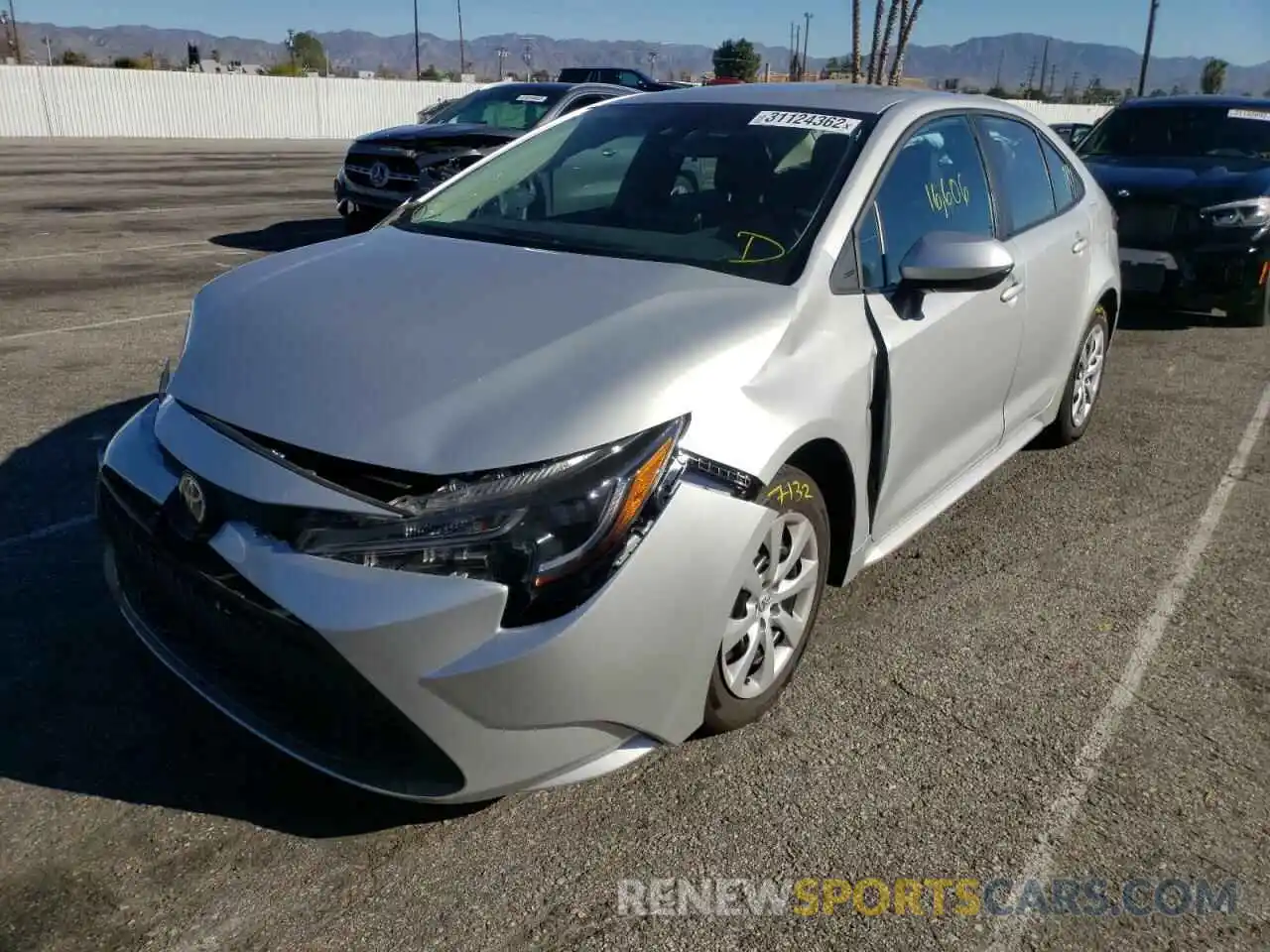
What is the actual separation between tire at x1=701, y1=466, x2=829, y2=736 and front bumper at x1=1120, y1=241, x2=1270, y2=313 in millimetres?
5953

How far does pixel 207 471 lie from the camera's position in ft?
8.08

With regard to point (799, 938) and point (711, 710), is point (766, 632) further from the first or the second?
point (799, 938)

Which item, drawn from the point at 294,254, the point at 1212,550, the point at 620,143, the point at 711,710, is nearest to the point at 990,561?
the point at 1212,550

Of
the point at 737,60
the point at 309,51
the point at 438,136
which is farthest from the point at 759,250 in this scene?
the point at 309,51

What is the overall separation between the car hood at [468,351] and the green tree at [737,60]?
200 feet

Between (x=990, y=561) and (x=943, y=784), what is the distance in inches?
60.4

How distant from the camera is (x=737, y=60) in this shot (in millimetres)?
69562

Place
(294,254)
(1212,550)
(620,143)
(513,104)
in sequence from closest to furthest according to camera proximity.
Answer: (294,254) < (620,143) < (1212,550) < (513,104)

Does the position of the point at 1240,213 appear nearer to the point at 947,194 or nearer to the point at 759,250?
the point at 947,194

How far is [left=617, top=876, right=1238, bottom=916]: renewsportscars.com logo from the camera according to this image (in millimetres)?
2424

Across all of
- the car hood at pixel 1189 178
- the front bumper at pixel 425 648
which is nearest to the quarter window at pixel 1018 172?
the front bumper at pixel 425 648

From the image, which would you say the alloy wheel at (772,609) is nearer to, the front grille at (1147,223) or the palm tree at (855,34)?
the front grille at (1147,223)

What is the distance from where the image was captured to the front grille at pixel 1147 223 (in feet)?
26.1

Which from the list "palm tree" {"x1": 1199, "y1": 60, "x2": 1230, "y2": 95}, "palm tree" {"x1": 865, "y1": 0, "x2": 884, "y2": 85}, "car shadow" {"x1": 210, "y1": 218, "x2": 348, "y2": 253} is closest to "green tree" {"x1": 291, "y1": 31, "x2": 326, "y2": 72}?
"palm tree" {"x1": 1199, "y1": 60, "x2": 1230, "y2": 95}
